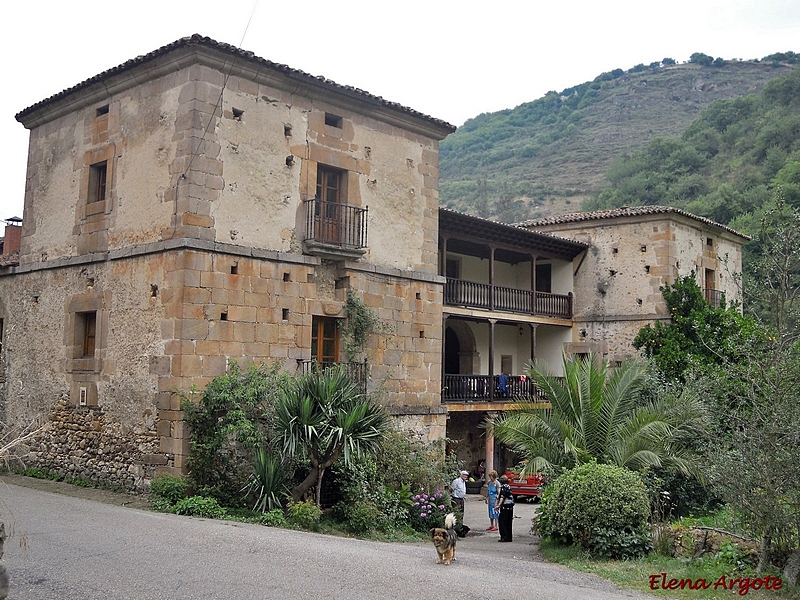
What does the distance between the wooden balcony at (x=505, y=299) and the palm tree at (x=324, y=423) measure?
9216mm

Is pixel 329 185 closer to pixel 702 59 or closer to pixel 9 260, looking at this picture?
pixel 9 260

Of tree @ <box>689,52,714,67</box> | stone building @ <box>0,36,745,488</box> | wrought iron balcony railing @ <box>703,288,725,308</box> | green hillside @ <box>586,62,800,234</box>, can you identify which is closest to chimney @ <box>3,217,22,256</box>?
stone building @ <box>0,36,745,488</box>

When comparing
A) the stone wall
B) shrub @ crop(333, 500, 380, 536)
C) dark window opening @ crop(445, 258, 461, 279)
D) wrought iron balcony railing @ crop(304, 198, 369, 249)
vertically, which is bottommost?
shrub @ crop(333, 500, 380, 536)

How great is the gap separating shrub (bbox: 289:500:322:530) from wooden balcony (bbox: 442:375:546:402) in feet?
29.0

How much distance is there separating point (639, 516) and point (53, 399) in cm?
1143

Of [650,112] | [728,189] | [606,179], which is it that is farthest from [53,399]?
[650,112]

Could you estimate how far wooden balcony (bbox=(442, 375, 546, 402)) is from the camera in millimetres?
21844

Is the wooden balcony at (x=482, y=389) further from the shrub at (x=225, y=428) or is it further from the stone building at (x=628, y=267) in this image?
the shrub at (x=225, y=428)

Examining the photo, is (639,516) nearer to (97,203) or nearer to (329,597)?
(329,597)

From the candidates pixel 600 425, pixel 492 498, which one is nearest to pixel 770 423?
pixel 600 425

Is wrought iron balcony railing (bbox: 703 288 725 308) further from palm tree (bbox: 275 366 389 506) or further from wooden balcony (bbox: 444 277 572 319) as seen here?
palm tree (bbox: 275 366 389 506)

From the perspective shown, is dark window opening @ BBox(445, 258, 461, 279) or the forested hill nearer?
dark window opening @ BBox(445, 258, 461, 279)

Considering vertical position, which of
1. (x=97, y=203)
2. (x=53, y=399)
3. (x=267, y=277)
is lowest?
(x=53, y=399)

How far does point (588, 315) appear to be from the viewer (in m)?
26.9
